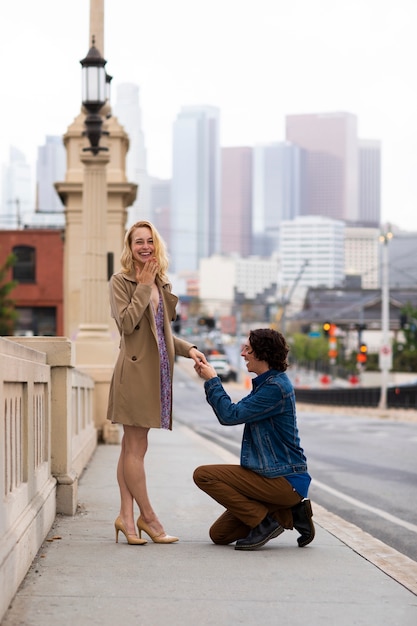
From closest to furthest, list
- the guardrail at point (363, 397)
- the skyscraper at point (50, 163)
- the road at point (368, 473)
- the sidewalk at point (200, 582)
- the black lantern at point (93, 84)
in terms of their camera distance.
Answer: the sidewalk at point (200, 582) → the road at point (368, 473) → the black lantern at point (93, 84) → the guardrail at point (363, 397) → the skyscraper at point (50, 163)

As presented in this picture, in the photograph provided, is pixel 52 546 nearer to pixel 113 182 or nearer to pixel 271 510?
pixel 271 510

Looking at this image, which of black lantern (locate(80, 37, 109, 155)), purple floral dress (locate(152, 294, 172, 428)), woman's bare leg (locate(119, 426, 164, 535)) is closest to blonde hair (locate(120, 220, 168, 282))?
purple floral dress (locate(152, 294, 172, 428))

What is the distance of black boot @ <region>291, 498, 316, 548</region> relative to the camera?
7020 mm

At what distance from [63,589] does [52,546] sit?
127 centimetres

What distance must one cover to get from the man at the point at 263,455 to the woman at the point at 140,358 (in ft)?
0.89

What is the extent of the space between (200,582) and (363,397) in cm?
4393

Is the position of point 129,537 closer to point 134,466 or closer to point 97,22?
point 134,466

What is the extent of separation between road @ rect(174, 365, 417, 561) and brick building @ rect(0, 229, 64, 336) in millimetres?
28378

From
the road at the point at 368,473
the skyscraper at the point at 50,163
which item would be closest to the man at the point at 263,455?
the road at the point at 368,473

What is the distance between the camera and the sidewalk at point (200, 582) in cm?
504

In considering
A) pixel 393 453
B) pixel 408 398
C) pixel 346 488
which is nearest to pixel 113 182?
pixel 393 453

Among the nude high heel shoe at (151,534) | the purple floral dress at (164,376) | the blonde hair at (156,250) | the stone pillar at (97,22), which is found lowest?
the nude high heel shoe at (151,534)

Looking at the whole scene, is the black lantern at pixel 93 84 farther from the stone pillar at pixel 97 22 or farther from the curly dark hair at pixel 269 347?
the curly dark hair at pixel 269 347

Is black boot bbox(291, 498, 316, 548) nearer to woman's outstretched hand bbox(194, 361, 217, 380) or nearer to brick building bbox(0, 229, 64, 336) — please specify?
woman's outstretched hand bbox(194, 361, 217, 380)
